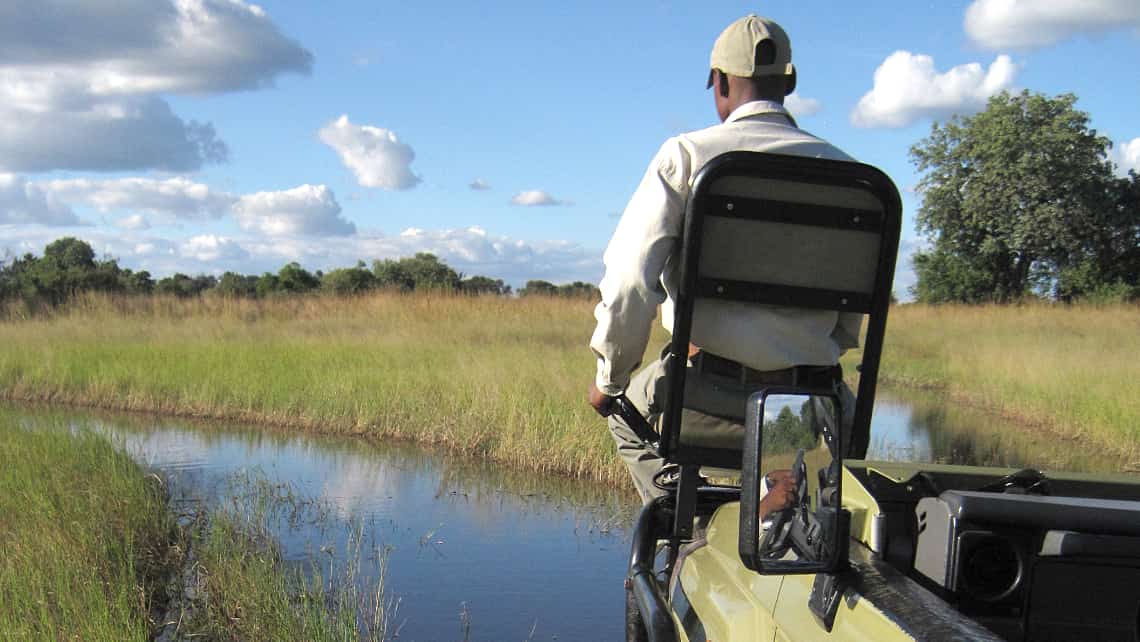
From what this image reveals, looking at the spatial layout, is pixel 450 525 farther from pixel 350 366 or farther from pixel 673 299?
pixel 350 366

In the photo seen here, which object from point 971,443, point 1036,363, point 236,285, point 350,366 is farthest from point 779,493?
point 236,285

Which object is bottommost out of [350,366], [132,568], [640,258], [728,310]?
[132,568]

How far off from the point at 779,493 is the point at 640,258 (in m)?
0.73

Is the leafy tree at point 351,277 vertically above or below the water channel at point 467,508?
above

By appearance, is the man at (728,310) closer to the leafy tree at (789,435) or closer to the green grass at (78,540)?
the leafy tree at (789,435)

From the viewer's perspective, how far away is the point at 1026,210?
37000 mm

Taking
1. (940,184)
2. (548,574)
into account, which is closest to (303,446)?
(548,574)

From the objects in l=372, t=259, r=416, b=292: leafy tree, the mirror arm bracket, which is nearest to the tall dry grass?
the mirror arm bracket

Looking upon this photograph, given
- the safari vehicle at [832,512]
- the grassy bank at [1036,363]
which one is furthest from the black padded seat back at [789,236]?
the grassy bank at [1036,363]

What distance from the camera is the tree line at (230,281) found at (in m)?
19.5

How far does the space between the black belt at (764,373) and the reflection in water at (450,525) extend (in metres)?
2.81

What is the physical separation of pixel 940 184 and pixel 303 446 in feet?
115

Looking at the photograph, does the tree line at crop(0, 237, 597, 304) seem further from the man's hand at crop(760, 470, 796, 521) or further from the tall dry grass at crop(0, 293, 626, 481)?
the man's hand at crop(760, 470, 796, 521)

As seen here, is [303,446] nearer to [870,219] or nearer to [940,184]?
[870,219]
